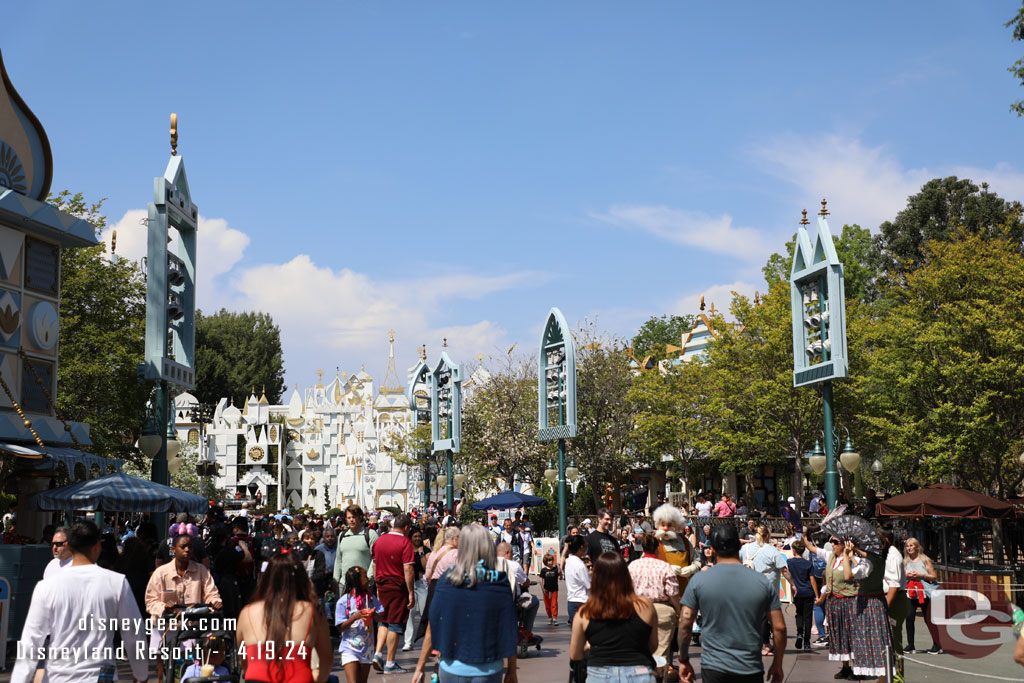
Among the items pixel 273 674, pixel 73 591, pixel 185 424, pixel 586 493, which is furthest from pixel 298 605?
pixel 185 424

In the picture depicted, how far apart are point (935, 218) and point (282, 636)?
168 ft

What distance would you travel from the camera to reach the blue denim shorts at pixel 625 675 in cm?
612

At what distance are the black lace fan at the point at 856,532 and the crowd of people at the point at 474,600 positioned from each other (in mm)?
90

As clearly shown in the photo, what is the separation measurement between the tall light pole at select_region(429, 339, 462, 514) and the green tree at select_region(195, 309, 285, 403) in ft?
151

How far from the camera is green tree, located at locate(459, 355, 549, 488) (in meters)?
51.1

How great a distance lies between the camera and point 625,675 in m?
6.13

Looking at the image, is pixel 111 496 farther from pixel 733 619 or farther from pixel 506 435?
pixel 506 435

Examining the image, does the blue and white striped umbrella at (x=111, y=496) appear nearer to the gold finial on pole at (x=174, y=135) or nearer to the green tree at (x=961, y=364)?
the gold finial on pole at (x=174, y=135)

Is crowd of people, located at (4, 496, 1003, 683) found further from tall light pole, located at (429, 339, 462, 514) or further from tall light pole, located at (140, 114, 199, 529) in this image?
tall light pole, located at (429, 339, 462, 514)

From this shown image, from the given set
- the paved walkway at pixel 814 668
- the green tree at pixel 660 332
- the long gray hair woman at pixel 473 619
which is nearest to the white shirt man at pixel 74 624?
the long gray hair woman at pixel 473 619

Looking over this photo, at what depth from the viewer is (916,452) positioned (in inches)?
1393

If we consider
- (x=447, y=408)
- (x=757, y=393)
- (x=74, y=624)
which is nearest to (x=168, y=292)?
(x=74, y=624)

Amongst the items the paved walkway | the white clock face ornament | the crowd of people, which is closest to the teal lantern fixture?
the white clock face ornament

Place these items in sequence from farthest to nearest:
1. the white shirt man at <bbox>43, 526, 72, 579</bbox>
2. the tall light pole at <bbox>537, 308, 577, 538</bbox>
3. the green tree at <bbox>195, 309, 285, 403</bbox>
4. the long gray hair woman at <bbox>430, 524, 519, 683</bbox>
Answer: the green tree at <bbox>195, 309, 285, 403</bbox>, the tall light pole at <bbox>537, 308, 577, 538</bbox>, the white shirt man at <bbox>43, 526, 72, 579</bbox>, the long gray hair woman at <bbox>430, 524, 519, 683</bbox>
